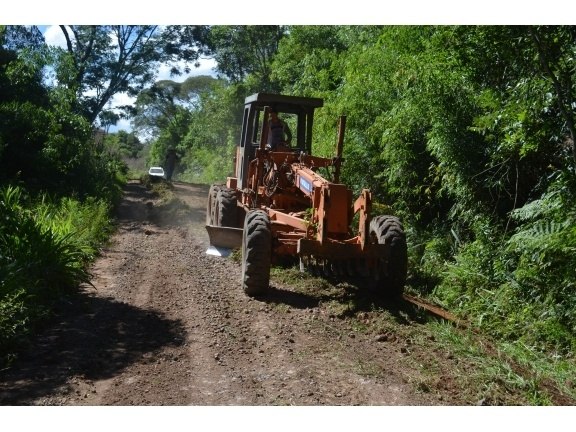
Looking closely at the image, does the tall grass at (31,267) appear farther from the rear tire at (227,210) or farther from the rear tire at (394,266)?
the rear tire at (394,266)

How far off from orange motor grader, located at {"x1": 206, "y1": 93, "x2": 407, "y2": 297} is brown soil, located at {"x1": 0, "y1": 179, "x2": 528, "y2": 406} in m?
0.46

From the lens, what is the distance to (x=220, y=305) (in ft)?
22.9

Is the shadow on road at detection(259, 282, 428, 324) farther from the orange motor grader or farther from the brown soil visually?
the orange motor grader

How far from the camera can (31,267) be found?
705 centimetres

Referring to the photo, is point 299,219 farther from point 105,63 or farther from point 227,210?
point 105,63

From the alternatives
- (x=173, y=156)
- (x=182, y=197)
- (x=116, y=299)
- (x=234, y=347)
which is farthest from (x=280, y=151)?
(x=173, y=156)

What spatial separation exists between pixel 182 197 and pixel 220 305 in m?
13.2

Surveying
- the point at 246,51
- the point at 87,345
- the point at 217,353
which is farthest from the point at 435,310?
the point at 246,51

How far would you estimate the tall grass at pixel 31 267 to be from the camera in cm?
581

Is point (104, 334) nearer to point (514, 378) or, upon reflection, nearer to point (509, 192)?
point (514, 378)

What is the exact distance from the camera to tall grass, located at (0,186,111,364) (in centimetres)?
581

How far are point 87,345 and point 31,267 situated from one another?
1846 millimetres

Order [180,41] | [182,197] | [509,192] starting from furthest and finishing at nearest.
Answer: [182,197] < [180,41] < [509,192]

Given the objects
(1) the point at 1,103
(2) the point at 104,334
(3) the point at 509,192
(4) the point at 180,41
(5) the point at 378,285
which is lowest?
(2) the point at 104,334
